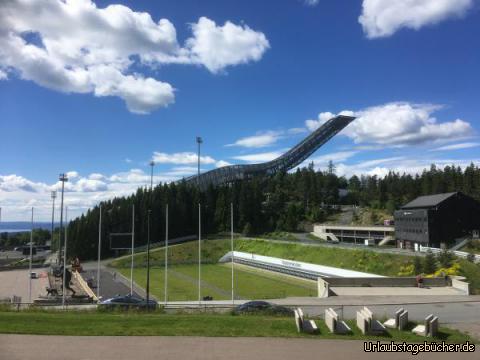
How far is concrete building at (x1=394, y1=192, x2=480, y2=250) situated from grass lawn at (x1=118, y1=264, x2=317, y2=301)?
2077 centimetres

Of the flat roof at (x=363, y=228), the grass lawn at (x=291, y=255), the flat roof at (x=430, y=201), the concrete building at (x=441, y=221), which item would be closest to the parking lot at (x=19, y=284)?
the grass lawn at (x=291, y=255)

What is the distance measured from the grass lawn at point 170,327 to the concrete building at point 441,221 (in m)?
53.0

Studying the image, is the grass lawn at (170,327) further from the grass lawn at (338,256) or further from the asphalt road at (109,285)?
the grass lawn at (338,256)

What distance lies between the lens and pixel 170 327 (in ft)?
62.0

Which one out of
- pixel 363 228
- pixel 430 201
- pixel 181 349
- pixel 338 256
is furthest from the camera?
pixel 363 228

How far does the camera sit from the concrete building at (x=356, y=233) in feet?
323

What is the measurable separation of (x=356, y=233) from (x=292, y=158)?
63.8 m

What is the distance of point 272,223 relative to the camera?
412ft

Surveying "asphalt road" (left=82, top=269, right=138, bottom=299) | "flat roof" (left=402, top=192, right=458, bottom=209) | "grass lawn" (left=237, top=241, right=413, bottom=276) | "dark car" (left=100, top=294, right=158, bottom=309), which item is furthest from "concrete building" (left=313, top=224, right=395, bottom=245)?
"dark car" (left=100, top=294, right=158, bottom=309)

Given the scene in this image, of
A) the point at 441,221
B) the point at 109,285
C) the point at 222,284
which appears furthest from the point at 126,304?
the point at 441,221

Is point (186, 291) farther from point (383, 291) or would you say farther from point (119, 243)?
point (119, 243)

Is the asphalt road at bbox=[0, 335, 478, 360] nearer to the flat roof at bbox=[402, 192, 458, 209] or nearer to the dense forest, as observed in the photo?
the flat roof at bbox=[402, 192, 458, 209]

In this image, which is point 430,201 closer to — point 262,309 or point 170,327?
point 262,309

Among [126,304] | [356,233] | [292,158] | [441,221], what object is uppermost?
[292,158]
